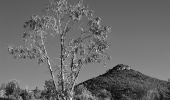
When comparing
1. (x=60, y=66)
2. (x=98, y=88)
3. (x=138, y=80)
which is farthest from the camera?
(x=138, y=80)

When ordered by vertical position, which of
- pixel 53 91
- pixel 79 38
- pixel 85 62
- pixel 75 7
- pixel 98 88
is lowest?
pixel 53 91

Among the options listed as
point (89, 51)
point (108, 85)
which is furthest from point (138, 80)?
point (89, 51)

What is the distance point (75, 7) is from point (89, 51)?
18.9ft

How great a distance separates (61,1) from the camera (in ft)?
151

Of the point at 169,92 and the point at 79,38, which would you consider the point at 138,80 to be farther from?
the point at 79,38

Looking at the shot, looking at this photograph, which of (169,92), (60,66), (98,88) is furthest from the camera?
(98,88)

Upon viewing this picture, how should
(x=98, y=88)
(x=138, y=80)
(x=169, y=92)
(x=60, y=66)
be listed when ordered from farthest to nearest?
(x=138, y=80)
(x=98, y=88)
(x=169, y=92)
(x=60, y=66)

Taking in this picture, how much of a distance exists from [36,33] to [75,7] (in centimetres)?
584

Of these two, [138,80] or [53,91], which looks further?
[138,80]

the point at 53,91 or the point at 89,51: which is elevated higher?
the point at 89,51

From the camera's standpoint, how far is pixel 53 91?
149 feet

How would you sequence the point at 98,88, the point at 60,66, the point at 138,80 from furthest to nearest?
the point at 138,80 → the point at 98,88 → the point at 60,66

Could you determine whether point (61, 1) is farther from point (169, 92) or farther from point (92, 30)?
point (169, 92)

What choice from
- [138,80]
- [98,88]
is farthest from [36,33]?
[138,80]
